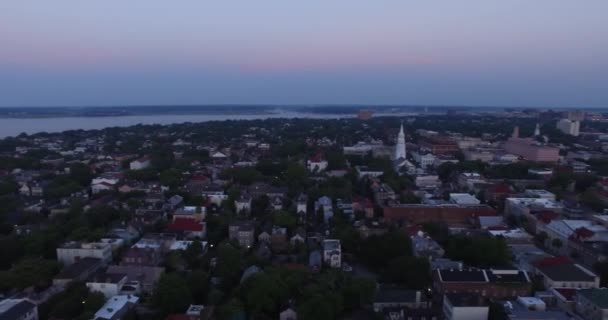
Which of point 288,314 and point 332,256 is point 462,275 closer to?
point 332,256

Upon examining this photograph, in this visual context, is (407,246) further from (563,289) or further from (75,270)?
(75,270)

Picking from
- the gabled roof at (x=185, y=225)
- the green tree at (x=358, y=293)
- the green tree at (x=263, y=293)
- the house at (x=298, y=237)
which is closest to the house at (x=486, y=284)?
the green tree at (x=358, y=293)

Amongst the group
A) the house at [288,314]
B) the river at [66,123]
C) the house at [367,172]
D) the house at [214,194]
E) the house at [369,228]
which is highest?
the river at [66,123]

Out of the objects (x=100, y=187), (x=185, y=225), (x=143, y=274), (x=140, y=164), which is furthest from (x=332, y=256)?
(x=140, y=164)

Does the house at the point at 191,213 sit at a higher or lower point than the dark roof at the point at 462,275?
higher

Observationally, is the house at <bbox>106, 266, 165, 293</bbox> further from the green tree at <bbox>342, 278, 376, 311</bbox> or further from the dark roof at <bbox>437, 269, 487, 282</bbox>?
A: the dark roof at <bbox>437, 269, 487, 282</bbox>

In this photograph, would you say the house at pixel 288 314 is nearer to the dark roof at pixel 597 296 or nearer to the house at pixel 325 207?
the dark roof at pixel 597 296

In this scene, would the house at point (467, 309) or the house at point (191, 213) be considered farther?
the house at point (191, 213)

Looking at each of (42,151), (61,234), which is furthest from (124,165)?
(61,234)
